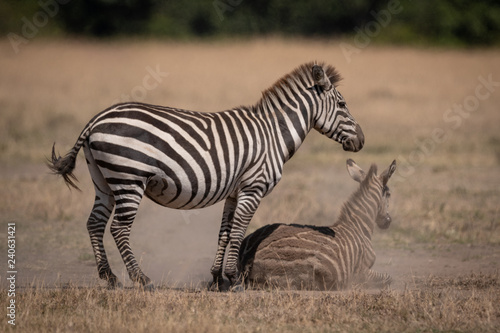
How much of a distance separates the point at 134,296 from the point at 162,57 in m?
19.0

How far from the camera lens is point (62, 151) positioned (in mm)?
15414

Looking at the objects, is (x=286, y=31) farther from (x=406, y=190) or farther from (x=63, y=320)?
(x=63, y=320)

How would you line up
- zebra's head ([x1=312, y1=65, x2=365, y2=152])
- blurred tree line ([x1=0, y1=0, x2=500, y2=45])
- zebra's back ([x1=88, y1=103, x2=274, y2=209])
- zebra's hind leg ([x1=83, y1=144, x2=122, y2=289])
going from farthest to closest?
blurred tree line ([x1=0, y1=0, x2=500, y2=45]), zebra's head ([x1=312, y1=65, x2=365, y2=152]), zebra's hind leg ([x1=83, y1=144, x2=122, y2=289]), zebra's back ([x1=88, y1=103, x2=274, y2=209])

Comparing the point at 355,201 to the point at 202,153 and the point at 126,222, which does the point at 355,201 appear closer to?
the point at 202,153

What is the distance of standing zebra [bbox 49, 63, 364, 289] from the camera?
259 inches
